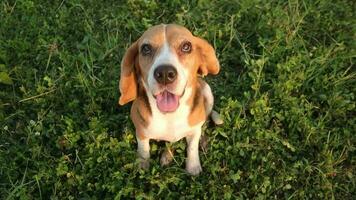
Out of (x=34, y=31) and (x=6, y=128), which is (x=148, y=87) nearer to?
(x=6, y=128)

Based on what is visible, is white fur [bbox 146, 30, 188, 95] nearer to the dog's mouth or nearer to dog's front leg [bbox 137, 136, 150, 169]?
the dog's mouth

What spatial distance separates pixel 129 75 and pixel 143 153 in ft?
2.60

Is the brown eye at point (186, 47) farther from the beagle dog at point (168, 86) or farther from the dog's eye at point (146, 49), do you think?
the dog's eye at point (146, 49)

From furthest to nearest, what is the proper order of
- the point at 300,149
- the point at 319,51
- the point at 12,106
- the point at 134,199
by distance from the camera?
the point at 319,51 < the point at 12,106 < the point at 300,149 < the point at 134,199

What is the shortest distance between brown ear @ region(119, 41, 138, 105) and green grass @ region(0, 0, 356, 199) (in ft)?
1.87

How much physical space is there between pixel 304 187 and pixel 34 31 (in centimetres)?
340

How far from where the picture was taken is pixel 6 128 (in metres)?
4.77

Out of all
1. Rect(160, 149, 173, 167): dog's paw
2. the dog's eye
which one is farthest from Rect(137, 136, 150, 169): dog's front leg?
the dog's eye

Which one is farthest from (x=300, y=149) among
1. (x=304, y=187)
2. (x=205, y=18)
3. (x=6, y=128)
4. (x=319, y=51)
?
(x=6, y=128)

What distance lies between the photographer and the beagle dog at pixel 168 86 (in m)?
3.63

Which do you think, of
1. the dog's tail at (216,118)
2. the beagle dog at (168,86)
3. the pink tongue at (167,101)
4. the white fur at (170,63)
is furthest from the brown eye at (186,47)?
the dog's tail at (216,118)

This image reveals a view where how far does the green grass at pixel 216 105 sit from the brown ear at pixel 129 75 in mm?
570

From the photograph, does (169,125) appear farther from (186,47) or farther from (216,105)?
(216,105)

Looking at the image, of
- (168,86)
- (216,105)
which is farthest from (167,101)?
(216,105)
